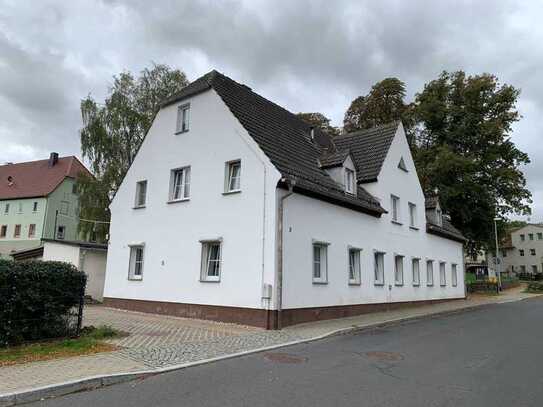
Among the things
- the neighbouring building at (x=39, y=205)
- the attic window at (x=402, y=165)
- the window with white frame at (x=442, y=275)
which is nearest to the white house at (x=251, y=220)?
the attic window at (x=402, y=165)

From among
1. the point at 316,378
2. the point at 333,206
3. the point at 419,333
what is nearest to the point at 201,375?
the point at 316,378

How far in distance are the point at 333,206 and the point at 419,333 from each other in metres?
5.38

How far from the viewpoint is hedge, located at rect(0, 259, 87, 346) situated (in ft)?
28.1

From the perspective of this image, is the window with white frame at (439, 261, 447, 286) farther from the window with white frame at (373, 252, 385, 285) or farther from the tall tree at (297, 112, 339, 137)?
the tall tree at (297, 112, 339, 137)

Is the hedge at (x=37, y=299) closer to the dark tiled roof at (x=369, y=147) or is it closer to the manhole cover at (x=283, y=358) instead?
the manhole cover at (x=283, y=358)

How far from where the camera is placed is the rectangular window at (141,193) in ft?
62.6

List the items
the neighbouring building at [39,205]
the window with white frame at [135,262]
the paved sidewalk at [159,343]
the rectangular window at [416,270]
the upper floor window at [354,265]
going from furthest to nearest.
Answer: the neighbouring building at [39,205] → the rectangular window at [416,270] → the window with white frame at [135,262] → the upper floor window at [354,265] → the paved sidewalk at [159,343]

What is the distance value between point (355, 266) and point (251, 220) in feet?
18.3

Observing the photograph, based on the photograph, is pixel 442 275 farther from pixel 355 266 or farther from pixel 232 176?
pixel 232 176

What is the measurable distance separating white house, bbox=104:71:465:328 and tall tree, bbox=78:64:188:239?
11.3 metres

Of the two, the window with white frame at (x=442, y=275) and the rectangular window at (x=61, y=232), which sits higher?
the rectangular window at (x=61, y=232)

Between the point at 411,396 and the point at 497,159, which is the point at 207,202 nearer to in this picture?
the point at 411,396

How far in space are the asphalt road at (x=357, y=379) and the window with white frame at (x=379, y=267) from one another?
25.6 feet

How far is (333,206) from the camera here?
53.3 feet
